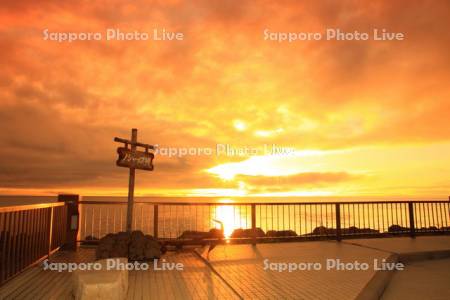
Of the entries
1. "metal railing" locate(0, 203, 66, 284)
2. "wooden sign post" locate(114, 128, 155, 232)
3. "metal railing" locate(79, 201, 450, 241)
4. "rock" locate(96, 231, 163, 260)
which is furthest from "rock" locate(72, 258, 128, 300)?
"wooden sign post" locate(114, 128, 155, 232)

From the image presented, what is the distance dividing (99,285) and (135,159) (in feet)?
18.3

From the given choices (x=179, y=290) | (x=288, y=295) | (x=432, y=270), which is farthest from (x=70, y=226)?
(x=432, y=270)

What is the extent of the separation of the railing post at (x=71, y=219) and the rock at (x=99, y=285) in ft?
18.6

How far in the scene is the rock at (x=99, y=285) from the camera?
5.01 metres

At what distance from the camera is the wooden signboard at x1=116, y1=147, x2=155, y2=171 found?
386 inches

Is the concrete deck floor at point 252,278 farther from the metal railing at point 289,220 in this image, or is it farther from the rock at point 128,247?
the metal railing at point 289,220

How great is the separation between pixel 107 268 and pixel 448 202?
49.5ft

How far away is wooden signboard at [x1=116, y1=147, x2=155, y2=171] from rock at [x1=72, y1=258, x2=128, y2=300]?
15.3 feet

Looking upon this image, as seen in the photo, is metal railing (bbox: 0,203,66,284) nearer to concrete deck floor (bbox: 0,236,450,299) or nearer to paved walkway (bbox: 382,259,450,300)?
concrete deck floor (bbox: 0,236,450,299)

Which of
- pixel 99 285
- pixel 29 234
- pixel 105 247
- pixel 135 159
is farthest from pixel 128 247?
pixel 99 285

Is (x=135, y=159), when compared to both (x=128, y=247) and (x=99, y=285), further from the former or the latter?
(x=99, y=285)

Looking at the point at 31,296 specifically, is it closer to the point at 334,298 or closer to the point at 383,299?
the point at 334,298

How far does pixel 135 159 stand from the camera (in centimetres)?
1025

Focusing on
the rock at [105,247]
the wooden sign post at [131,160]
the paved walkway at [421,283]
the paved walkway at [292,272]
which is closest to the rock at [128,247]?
the rock at [105,247]
